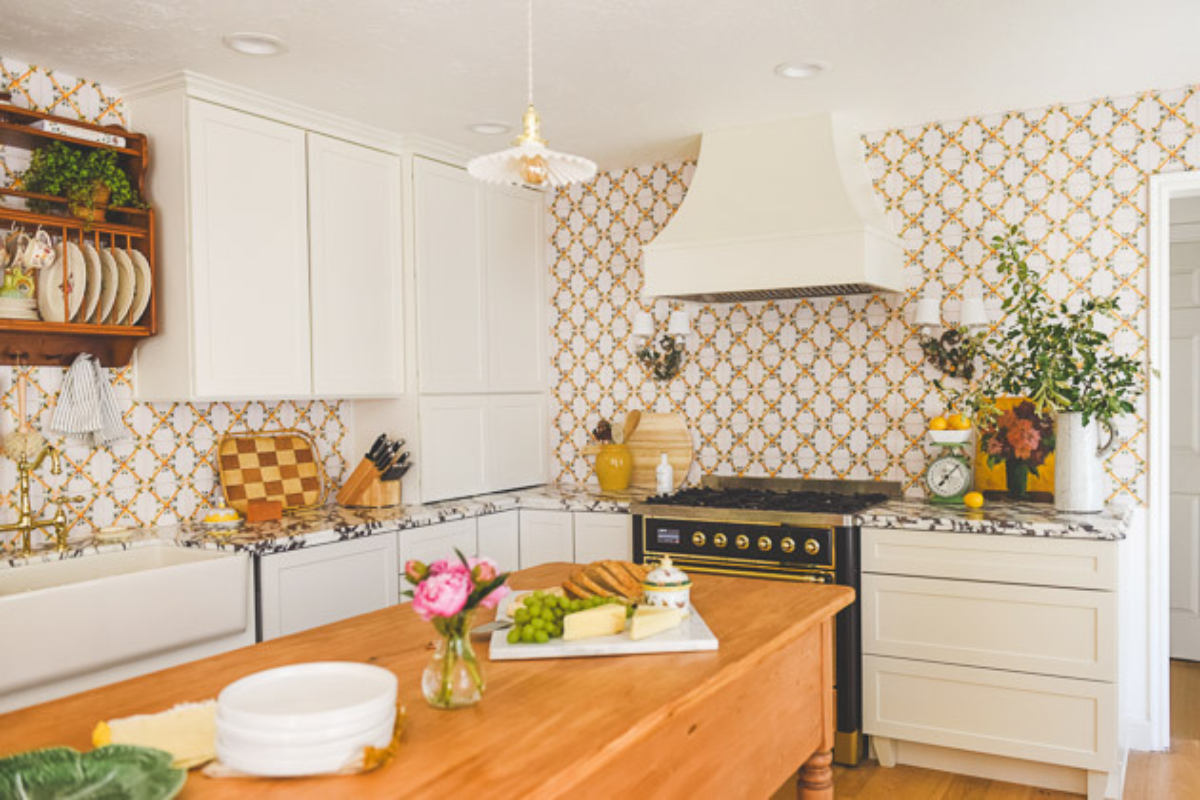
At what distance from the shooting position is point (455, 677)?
1704 millimetres

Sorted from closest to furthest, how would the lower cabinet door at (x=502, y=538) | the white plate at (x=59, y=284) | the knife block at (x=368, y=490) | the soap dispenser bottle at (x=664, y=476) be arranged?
the white plate at (x=59, y=284)
the knife block at (x=368, y=490)
the lower cabinet door at (x=502, y=538)
the soap dispenser bottle at (x=664, y=476)

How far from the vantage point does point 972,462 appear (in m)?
4.22

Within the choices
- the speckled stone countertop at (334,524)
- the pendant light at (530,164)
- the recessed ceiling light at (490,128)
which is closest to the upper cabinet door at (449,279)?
the recessed ceiling light at (490,128)

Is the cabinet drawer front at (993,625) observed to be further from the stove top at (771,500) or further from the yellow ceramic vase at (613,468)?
the yellow ceramic vase at (613,468)

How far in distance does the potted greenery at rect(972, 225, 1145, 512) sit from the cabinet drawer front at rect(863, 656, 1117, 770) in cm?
72

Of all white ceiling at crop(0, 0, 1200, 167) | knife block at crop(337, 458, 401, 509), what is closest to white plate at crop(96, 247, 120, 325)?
white ceiling at crop(0, 0, 1200, 167)

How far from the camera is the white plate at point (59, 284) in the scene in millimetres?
3295

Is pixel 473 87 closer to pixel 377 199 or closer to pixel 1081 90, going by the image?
pixel 377 199

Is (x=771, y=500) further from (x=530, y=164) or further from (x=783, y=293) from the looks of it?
(x=530, y=164)

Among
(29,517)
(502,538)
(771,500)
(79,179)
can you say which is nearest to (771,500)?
(771,500)

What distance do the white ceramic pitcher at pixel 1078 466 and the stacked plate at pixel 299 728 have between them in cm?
305

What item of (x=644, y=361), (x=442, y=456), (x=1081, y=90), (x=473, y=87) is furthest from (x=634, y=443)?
(x=1081, y=90)

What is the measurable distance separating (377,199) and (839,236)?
2055 mm

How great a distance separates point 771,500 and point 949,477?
2.45 feet
